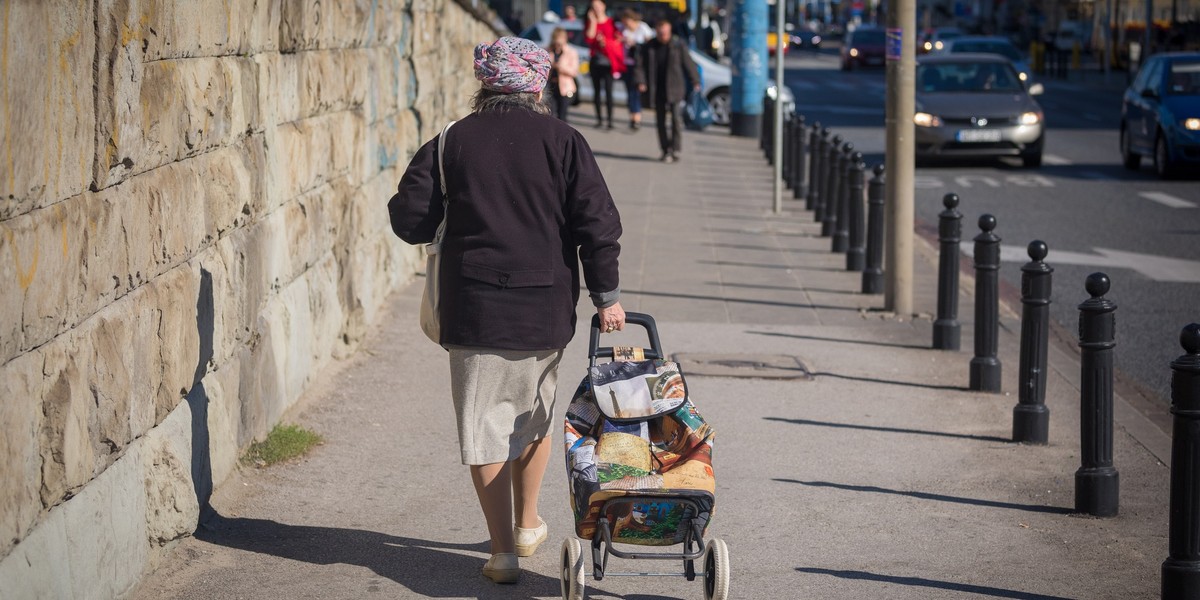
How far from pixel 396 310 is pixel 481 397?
5.23 meters

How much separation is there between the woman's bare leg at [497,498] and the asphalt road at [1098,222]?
15.6 ft

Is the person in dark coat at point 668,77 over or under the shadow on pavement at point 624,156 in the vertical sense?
over

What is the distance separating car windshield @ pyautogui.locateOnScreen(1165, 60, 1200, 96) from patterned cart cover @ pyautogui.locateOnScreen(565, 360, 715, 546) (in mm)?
17319

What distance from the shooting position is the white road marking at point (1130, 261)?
12.3 meters

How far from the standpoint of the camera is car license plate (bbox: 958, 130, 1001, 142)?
20797 millimetres

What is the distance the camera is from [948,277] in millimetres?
9055

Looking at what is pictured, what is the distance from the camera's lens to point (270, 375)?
21.5 feet

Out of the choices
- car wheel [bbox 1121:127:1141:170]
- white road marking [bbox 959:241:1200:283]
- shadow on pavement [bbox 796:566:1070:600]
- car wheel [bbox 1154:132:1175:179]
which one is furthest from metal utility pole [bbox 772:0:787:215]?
shadow on pavement [bbox 796:566:1070:600]

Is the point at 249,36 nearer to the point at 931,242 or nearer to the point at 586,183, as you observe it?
the point at 586,183

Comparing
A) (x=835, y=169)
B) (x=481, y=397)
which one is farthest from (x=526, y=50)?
(x=835, y=169)

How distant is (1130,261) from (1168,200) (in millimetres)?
5009

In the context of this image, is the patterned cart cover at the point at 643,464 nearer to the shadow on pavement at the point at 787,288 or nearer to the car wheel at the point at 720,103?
the shadow on pavement at the point at 787,288

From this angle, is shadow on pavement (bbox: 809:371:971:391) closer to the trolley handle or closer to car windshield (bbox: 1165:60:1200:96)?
the trolley handle

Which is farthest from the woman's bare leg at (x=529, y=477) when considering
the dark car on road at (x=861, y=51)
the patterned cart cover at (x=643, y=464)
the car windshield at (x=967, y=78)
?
the dark car on road at (x=861, y=51)
